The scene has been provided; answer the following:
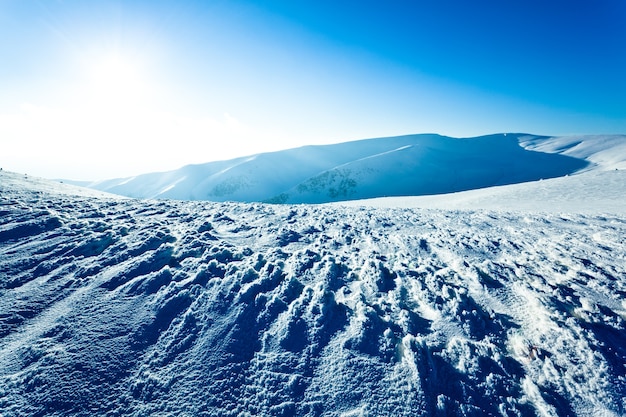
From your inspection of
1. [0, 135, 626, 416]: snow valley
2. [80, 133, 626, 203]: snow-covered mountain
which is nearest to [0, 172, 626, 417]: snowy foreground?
[0, 135, 626, 416]: snow valley

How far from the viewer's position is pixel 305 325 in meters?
4.49

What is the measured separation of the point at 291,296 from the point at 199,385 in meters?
2.10

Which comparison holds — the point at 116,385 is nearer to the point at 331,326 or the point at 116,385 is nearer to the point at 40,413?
the point at 40,413

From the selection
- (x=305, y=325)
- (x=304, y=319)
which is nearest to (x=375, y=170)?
(x=304, y=319)

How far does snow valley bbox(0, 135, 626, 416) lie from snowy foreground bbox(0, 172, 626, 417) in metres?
0.03

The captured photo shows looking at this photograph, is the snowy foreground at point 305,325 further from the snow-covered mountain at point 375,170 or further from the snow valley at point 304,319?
the snow-covered mountain at point 375,170

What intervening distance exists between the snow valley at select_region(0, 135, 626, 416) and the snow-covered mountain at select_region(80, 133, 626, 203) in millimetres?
42247

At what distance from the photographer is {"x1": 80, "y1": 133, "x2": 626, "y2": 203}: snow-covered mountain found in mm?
55844

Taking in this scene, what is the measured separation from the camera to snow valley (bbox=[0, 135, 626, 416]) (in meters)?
3.38

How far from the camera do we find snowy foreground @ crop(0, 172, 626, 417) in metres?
3.36

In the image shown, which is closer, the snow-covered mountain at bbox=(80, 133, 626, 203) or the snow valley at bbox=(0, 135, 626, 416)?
the snow valley at bbox=(0, 135, 626, 416)

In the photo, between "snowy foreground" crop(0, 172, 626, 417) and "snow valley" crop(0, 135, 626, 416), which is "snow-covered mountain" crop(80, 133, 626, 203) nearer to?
"snow valley" crop(0, 135, 626, 416)

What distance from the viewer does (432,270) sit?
6.17 metres

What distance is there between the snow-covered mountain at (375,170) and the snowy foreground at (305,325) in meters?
42.9
